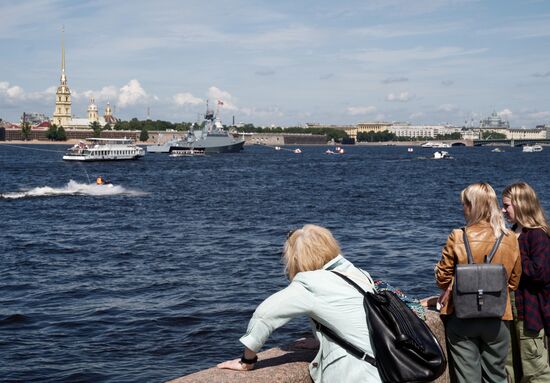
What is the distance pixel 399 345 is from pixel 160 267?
13.5 metres

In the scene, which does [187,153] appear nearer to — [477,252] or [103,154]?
[103,154]

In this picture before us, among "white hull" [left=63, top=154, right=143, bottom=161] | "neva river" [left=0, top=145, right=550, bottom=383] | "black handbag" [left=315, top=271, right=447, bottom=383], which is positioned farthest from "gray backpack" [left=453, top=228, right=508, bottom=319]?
"white hull" [left=63, top=154, right=143, bottom=161]

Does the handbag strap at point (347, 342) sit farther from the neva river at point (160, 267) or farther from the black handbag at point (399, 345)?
the neva river at point (160, 267)

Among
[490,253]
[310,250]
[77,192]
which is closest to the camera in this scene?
[310,250]

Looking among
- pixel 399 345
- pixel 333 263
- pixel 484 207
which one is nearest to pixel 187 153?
pixel 484 207

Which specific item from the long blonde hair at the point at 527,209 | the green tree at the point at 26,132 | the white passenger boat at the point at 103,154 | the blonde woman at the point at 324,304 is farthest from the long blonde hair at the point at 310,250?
the green tree at the point at 26,132

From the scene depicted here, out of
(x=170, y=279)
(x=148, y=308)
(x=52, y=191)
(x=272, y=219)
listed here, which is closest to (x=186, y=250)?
(x=170, y=279)

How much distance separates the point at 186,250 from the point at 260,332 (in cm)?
1548

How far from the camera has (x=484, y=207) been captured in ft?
13.4

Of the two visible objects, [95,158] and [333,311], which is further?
[95,158]

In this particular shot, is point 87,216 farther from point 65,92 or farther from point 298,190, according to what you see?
point 65,92

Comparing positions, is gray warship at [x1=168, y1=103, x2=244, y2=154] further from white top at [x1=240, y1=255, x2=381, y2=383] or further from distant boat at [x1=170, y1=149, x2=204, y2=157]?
white top at [x1=240, y1=255, x2=381, y2=383]

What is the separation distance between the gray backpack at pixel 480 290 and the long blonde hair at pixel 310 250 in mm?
783

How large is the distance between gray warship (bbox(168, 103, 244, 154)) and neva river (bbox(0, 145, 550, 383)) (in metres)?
80.6
